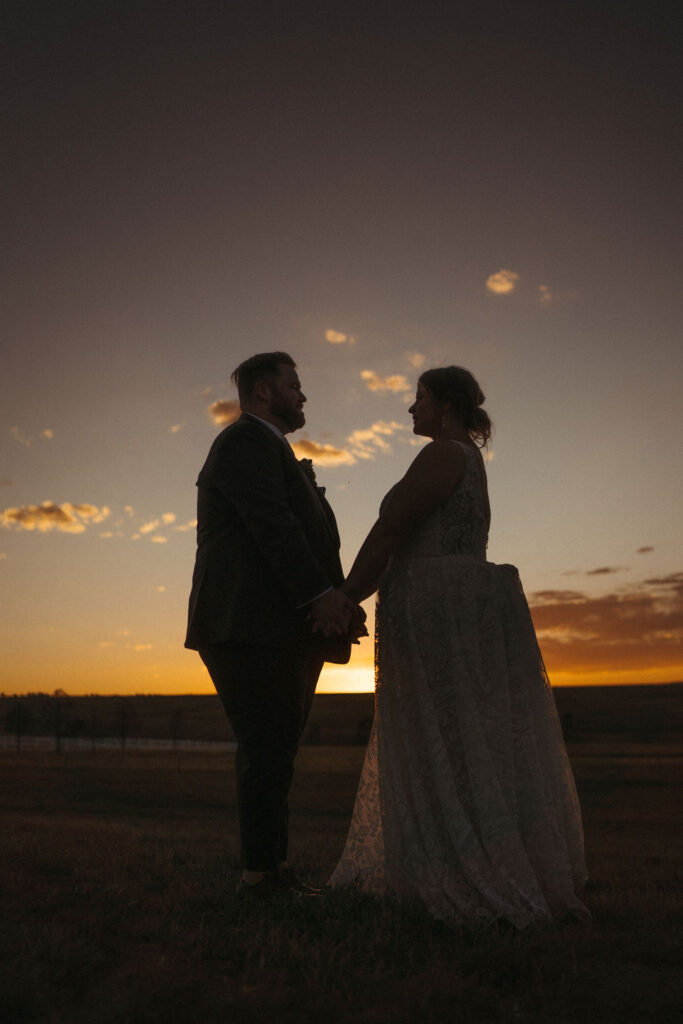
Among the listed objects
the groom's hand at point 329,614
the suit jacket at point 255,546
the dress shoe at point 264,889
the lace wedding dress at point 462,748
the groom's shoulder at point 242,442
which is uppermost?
the groom's shoulder at point 242,442

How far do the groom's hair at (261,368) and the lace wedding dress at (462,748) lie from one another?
1.37 meters

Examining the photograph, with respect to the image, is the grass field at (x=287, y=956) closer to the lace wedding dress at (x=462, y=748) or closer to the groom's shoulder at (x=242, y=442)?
the lace wedding dress at (x=462, y=748)

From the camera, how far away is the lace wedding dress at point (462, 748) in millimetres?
4527

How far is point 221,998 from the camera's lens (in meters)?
2.97

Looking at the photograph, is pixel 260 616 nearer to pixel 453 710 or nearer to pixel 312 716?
pixel 453 710

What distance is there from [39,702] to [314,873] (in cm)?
15478

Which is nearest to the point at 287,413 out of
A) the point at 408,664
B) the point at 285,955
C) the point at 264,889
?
the point at 408,664

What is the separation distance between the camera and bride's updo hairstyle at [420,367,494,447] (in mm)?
5281

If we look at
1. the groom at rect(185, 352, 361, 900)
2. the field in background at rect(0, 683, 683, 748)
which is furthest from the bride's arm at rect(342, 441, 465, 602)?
the field in background at rect(0, 683, 683, 748)

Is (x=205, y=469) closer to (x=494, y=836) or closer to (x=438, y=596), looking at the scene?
(x=438, y=596)

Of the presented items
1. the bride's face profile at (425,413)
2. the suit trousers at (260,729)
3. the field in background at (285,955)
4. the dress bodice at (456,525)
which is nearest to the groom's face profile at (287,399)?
the bride's face profile at (425,413)

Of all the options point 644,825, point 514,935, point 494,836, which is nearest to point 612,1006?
point 514,935

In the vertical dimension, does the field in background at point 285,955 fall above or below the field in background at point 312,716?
above

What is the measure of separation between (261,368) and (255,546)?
1257mm
